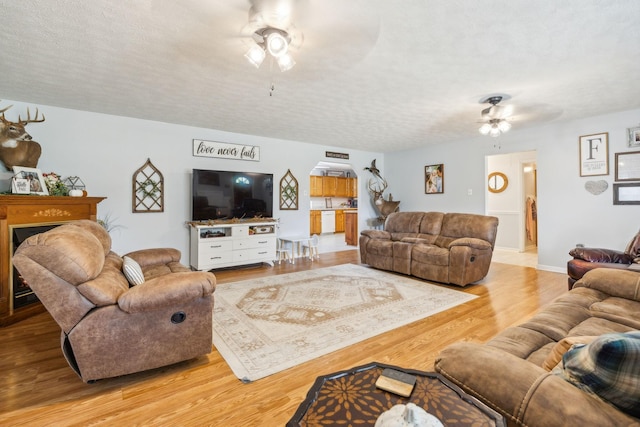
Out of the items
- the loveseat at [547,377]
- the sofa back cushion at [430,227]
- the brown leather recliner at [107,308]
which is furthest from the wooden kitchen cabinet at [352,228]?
the loveseat at [547,377]

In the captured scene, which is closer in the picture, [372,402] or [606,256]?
[372,402]

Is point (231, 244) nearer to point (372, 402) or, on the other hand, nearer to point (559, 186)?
point (372, 402)

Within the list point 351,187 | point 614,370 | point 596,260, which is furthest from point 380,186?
point 614,370

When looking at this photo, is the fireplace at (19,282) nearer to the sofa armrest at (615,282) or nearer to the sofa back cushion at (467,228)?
the sofa armrest at (615,282)

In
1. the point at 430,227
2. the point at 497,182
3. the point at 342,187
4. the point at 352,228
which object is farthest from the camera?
the point at 342,187

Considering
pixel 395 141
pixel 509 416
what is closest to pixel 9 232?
pixel 509 416

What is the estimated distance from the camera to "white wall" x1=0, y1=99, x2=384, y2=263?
12.5 ft

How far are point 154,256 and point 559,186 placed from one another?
5.98 m

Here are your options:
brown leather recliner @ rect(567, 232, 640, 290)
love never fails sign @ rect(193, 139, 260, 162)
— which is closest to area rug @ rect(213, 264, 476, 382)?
brown leather recliner @ rect(567, 232, 640, 290)

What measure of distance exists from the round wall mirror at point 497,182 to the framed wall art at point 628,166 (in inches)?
98.4

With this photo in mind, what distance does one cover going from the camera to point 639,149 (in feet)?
13.1

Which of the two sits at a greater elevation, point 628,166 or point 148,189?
point 628,166

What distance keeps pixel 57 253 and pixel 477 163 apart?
627cm

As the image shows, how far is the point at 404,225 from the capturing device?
5145 millimetres
